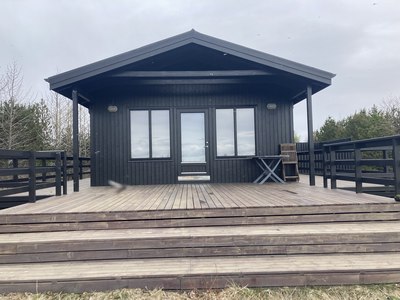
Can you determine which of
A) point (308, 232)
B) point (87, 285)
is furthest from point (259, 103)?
point (87, 285)

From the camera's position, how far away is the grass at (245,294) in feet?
7.39

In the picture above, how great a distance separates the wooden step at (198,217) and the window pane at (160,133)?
3.56m

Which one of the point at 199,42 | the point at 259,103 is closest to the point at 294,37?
the point at 259,103

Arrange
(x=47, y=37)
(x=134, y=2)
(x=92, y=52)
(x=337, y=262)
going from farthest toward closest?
(x=92, y=52)
(x=47, y=37)
(x=134, y=2)
(x=337, y=262)

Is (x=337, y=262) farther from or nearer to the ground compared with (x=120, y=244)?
nearer to the ground

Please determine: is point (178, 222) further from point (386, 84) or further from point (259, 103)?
point (386, 84)

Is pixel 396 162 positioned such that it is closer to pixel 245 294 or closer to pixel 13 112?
pixel 245 294

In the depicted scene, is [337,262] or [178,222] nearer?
[337,262]

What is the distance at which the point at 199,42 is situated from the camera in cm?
539

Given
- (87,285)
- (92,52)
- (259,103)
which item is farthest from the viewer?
(92,52)

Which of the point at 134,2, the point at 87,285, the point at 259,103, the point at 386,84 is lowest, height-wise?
the point at 87,285

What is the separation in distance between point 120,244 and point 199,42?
419 centimetres

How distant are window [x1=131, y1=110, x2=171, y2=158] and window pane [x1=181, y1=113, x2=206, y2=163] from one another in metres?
0.39

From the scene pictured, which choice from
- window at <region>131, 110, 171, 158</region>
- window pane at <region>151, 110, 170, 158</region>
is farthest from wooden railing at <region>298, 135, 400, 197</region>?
window at <region>131, 110, 171, 158</region>
